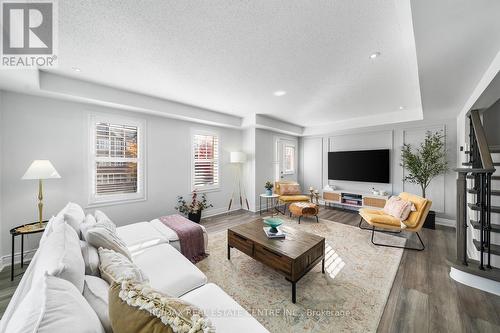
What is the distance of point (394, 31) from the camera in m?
1.70

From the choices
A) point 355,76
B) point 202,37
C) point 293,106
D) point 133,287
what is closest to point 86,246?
point 133,287

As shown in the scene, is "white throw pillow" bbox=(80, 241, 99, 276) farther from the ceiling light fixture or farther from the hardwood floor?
the ceiling light fixture

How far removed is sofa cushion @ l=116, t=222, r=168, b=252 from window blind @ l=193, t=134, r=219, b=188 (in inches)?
76.8

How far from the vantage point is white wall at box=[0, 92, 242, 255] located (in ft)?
7.98

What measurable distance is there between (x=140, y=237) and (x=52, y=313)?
5.63 ft

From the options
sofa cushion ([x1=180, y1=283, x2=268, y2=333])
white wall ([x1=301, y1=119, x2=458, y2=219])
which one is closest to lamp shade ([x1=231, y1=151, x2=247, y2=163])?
white wall ([x1=301, y1=119, x2=458, y2=219])

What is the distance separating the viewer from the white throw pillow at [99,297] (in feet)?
2.72

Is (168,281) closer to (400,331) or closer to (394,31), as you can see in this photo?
(400,331)

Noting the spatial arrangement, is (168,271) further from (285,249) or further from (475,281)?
(475,281)

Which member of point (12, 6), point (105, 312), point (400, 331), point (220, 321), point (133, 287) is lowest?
point (400, 331)

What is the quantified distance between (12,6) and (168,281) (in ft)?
7.88

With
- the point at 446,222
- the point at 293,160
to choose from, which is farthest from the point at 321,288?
the point at 293,160

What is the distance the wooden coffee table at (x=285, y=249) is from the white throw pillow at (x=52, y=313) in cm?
154

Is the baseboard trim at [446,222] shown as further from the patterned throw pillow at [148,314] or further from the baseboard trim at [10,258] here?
the baseboard trim at [10,258]
